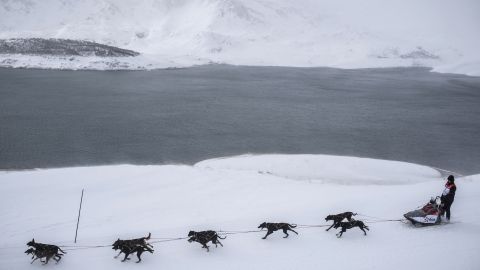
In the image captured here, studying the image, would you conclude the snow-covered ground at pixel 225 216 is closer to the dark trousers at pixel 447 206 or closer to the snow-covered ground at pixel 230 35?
the dark trousers at pixel 447 206

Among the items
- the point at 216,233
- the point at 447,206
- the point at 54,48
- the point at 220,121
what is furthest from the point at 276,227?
the point at 54,48

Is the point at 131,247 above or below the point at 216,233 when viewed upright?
below

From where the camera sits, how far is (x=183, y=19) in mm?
177250

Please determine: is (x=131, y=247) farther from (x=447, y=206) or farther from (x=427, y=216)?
(x=447, y=206)

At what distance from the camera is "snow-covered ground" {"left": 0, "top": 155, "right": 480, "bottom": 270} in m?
10.2

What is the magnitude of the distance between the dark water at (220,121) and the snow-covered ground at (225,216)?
29.5 ft

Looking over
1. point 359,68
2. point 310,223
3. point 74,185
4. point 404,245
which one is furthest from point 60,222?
point 359,68

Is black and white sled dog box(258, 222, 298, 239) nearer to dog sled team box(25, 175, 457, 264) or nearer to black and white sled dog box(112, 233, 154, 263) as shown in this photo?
A: dog sled team box(25, 175, 457, 264)

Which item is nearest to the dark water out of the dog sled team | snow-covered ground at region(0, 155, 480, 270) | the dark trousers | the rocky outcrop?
snow-covered ground at region(0, 155, 480, 270)

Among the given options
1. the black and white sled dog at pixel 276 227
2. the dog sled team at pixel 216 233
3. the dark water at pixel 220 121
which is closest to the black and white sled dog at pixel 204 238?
the dog sled team at pixel 216 233

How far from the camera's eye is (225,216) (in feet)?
44.7

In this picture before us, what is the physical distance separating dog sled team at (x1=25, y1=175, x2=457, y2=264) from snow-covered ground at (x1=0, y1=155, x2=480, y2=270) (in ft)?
0.90

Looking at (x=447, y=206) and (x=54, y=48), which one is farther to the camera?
(x=54, y=48)

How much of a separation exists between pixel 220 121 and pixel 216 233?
31163mm
